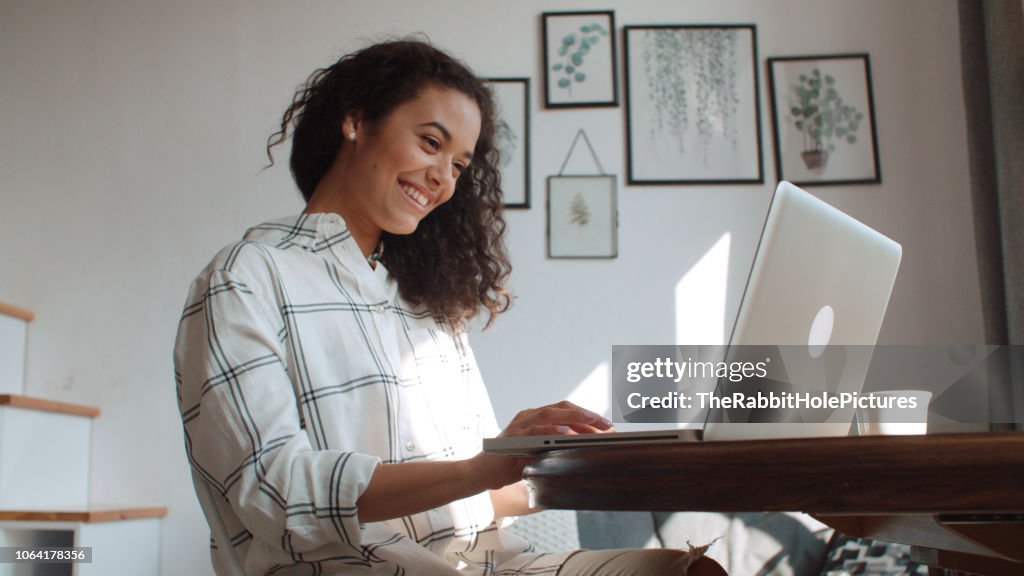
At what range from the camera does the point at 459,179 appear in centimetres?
193

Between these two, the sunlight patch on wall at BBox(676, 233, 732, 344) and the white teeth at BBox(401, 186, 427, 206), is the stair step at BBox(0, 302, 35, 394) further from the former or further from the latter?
the sunlight patch on wall at BBox(676, 233, 732, 344)

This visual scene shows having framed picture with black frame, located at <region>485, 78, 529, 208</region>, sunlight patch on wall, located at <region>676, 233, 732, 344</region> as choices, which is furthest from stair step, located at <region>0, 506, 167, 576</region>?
sunlight patch on wall, located at <region>676, 233, 732, 344</region>

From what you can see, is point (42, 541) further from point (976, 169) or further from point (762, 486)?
point (976, 169)

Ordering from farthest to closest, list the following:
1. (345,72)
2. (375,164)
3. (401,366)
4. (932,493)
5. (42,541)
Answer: (42,541) < (345,72) < (375,164) < (401,366) < (932,493)

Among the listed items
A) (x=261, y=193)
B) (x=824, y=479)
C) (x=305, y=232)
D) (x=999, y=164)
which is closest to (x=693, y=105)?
(x=999, y=164)

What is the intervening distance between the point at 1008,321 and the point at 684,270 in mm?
877

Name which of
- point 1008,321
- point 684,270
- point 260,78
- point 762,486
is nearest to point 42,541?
point 260,78

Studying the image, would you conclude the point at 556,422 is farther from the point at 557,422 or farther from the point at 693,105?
the point at 693,105

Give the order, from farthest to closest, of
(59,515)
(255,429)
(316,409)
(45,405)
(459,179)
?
(45,405), (59,515), (459,179), (316,409), (255,429)

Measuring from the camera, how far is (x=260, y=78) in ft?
9.56

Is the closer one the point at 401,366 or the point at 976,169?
the point at 401,366

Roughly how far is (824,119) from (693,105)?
400mm

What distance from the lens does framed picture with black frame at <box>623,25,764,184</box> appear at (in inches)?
112

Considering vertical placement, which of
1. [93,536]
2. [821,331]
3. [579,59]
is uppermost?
[579,59]
